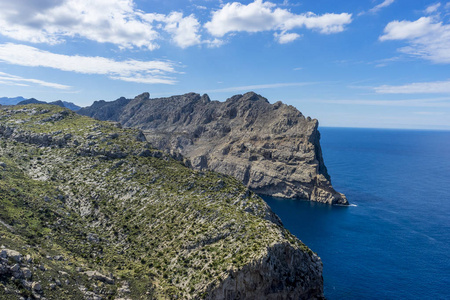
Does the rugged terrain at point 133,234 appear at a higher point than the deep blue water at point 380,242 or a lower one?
higher

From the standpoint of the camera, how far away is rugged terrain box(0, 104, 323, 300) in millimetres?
53125

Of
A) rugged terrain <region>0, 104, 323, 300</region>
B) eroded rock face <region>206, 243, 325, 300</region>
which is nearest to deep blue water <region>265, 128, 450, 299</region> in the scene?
eroded rock face <region>206, 243, 325, 300</region>

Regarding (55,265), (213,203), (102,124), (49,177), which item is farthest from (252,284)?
(102,124)

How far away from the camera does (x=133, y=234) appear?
235 feet

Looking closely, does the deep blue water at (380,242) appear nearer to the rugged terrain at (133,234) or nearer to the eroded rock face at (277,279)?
the eroded rock face at (277,279)

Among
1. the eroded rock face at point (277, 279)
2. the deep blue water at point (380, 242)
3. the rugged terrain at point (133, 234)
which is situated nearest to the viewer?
the rugged terrain at point (133, 234)

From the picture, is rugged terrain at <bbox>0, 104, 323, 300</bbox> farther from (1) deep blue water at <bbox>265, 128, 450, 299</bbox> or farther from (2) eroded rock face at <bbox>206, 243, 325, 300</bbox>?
(1) deep blue water at <bbox>265, 128, 450, 299</bbox>

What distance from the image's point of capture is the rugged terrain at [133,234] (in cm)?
5312

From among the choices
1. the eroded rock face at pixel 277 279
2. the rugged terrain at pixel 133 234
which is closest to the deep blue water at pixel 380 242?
the eroded rock face at pixel 277 279

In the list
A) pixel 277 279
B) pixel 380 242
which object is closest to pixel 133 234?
pixel 277 279

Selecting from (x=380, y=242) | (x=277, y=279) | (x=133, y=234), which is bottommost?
(x=380, y=242)

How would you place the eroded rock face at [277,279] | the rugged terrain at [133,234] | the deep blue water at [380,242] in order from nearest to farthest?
1. the rugged terrain at [133,234]
2. the eroded rock face at [277,279]
3. the deep blue water at [380,242]

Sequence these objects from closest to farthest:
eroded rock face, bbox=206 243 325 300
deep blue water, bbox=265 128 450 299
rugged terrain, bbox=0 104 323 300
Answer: rugged terrain, bbox=0 104 323 300, eroded rock face, bbox=206 243 325 300, deep blue water, bbox=265 128 450 299

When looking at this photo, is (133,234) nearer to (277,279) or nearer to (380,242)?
(277,279)
